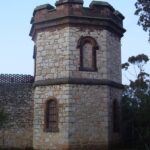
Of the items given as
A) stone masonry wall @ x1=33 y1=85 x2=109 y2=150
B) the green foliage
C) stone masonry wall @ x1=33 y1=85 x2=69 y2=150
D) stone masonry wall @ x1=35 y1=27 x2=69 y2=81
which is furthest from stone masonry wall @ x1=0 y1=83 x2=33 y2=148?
stone masonry wall @ x1=35 y1=27 x2=69 y2=81

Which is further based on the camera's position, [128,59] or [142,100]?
[128,59]

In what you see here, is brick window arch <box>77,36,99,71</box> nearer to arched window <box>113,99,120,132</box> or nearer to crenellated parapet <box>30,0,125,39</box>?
crenellated parapet <box>30,0,125,39</box>

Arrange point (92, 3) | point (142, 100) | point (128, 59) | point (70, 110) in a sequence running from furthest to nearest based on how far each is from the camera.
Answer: point (128, 59)
point (142, 100)
point (92, 3)
point (70, 110)

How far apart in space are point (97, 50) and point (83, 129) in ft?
12.1

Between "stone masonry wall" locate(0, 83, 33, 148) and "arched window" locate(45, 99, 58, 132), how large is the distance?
138 centimetres

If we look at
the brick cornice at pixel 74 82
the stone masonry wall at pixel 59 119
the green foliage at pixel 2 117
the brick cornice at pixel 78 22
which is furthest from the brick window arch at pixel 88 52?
the green foliage at pixel 2 117

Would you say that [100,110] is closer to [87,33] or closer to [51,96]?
[51,96]

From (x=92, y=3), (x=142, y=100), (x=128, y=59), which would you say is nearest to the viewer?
(x=92, y=3)

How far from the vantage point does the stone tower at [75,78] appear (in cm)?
1577

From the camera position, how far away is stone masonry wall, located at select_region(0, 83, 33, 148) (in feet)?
56.4

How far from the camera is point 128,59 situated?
107 feet

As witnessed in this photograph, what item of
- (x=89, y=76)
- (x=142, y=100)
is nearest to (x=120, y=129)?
(x=142, y=100)

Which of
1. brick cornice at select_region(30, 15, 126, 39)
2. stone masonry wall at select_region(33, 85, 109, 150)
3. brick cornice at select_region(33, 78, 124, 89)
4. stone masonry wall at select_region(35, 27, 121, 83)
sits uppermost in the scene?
brick cornice at select_region(30, 15, 126, 39)

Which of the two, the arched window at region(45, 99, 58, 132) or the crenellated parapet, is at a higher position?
the crenellated parapet
